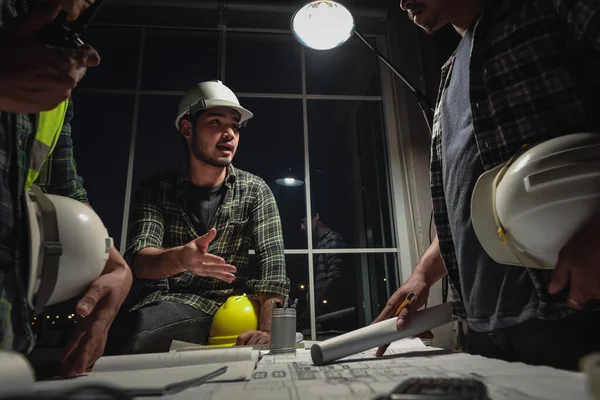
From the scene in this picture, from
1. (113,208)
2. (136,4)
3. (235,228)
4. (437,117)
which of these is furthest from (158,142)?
(437,117)

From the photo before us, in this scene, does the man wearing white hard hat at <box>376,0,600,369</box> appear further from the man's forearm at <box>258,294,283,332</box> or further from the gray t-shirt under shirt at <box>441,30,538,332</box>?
the man's forearm at <box>258,294,283,332</box>

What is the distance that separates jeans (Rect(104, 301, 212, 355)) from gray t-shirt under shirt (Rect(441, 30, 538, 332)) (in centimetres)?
121

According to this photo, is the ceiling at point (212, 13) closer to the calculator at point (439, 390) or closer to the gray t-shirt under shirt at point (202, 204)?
the gray t-shirt under shirt at point (202, 204)

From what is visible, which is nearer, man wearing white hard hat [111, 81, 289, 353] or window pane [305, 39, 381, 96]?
man wearing white hard hat [111, 81, 289, 353]

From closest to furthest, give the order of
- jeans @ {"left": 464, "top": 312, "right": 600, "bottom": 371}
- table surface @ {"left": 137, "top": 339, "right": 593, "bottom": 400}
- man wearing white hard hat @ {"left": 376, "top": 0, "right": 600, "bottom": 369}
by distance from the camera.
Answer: table surface @ {"left": 137, "top": 339, "right": 593, "bottom": 400}
man wearing white hard hat @ {"left": 376, "top": 0, "right": 600, "bottom": 369}
jeans @ {"left": 464, "top": 312, "right": 600, "bottom": 371}

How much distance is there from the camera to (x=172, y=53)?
2.85 m

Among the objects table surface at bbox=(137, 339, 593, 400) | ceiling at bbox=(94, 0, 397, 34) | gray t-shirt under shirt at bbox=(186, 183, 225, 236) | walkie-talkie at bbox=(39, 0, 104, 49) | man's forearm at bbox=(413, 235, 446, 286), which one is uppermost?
ceiling at bbox=(94, 0, 397, 34)

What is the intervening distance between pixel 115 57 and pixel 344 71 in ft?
5.95

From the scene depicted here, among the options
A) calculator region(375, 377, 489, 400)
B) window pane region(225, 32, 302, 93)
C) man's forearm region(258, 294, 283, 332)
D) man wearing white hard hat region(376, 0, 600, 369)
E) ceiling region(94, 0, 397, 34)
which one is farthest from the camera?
window pane region(225, 32, 302, 93)

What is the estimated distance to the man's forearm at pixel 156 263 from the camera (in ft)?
5.06

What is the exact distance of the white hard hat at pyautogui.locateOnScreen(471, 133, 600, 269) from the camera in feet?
1.86

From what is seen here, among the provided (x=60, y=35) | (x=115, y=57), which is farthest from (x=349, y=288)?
(x=115, y=57)

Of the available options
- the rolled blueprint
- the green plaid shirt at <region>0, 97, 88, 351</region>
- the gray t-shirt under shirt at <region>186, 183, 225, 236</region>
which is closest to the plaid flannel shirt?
the rolled blueprint

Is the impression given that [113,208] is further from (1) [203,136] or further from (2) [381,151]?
(2) [381,151]
